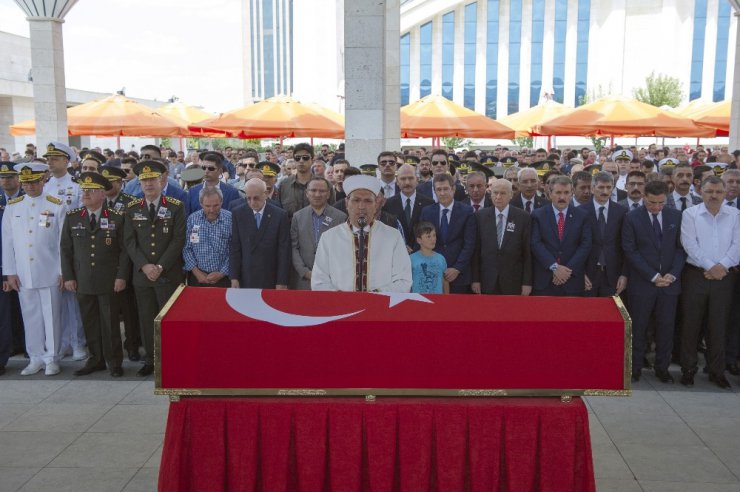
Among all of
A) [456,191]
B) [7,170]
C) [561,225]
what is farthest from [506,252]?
[7,170]

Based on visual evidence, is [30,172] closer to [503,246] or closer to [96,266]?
[96,266]

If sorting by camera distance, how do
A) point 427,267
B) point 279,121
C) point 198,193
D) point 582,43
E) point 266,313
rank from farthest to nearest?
point 582,43, point 279,121, point 198,193, point 427,267, point 266,313

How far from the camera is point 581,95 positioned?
55.8 m

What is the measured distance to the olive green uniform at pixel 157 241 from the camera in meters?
6.79

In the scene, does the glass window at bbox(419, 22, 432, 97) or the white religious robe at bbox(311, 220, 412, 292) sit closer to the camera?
the white religious robe at bbox(311, 220, 412, 292)

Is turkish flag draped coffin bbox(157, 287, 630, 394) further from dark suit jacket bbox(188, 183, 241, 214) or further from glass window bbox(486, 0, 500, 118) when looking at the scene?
glass window bbox(486, 0, 500, 118)

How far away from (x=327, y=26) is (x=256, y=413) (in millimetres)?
47635

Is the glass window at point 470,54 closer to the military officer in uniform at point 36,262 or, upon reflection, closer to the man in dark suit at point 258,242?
the man in dark suit at point 258,242

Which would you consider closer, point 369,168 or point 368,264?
point 368,264

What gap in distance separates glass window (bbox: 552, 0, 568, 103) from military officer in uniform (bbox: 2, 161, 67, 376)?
54.1 metres

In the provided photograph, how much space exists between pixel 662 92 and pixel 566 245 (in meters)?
→ 44.0

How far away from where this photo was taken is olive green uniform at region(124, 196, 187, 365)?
6785mm

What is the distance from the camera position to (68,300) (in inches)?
296

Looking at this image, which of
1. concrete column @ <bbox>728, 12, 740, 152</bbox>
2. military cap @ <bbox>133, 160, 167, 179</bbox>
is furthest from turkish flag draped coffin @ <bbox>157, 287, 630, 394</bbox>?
concrete column @ <bbox>728, 12, 740, 152</bbox>
